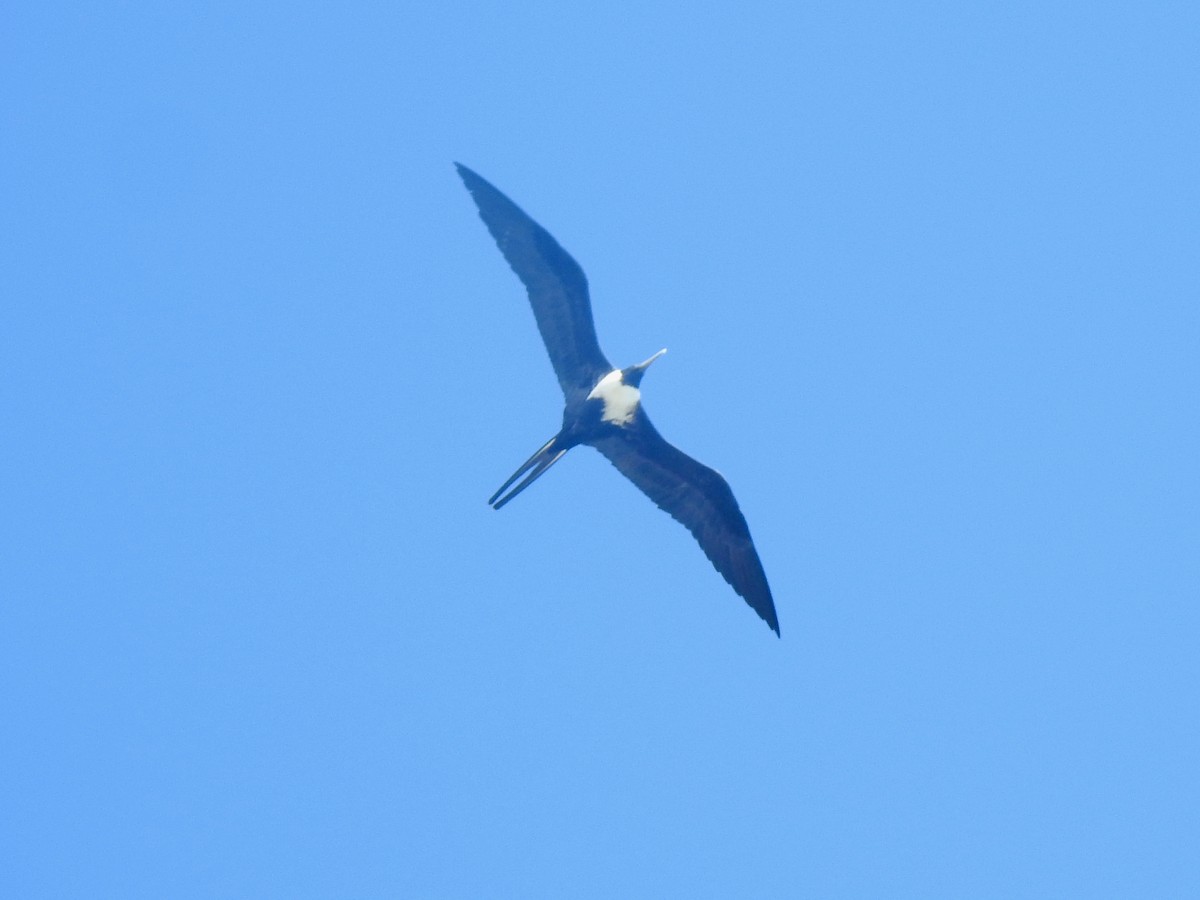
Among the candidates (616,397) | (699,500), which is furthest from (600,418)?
(699,500)

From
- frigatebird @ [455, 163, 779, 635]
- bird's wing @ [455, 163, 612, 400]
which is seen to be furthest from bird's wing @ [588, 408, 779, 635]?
bird's wing @ [455, 163, 612, 400]

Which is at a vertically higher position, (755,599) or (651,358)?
(651,358)

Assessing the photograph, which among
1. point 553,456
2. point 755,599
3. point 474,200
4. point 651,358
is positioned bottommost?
point 755,599

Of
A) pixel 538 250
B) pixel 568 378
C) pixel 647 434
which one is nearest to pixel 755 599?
pixel 647 434

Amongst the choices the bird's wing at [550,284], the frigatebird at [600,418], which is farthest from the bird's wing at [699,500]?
the bird's wing at [550,284]

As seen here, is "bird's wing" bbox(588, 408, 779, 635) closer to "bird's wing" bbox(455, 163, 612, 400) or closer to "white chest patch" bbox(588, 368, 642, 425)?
"white chest patch" bbox(588, 368, 642, 425)

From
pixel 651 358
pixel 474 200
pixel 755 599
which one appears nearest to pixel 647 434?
pixel 651 358

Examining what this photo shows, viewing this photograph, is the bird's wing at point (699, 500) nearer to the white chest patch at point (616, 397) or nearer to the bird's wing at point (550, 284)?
the white chest patch at point (616, 397)

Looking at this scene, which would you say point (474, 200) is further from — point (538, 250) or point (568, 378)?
point (568, 378)
